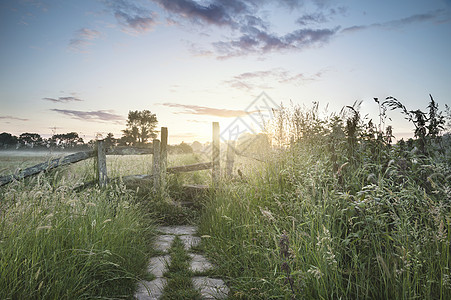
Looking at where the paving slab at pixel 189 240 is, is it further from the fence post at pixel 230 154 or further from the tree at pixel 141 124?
the tree at pixel 141 124

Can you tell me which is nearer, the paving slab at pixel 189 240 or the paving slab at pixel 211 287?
the paving slab at pixel 211 287

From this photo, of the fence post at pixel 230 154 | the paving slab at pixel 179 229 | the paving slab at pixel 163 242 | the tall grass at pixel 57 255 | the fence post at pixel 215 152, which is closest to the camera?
the tall grass at pixel 57 255

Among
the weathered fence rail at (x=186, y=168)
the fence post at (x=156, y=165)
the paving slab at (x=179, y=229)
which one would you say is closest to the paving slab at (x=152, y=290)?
the paving slab at (x=179, y=229)

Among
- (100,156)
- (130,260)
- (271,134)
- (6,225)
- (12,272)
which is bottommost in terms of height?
(130,260)

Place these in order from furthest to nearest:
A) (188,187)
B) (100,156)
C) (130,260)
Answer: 1. (188,187)
2. (100,156)
3. (130,260)

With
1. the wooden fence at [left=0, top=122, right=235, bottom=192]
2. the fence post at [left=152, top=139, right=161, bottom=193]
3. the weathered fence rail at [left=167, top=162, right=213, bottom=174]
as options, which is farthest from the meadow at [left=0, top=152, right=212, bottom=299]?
the weathered fence rail at [left=167, top=162, right=213, bottom=174]

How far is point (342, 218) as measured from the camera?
9.40ft

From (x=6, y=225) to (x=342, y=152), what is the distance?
12.1ft

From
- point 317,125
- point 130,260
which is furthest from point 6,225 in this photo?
point 317,125

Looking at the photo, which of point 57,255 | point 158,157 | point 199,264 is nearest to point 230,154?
point 158,157

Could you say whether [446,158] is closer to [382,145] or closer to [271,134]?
[382,145]

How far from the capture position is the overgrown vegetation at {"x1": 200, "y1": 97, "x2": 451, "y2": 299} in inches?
81.5

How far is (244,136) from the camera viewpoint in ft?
28.8

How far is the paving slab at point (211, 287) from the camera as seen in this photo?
2.99 m
